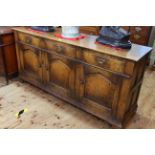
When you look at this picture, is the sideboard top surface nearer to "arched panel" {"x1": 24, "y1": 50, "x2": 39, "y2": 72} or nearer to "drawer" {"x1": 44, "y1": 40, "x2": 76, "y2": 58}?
"drawer" {"x1": 44, "y1": 40, "x2": 76, "y2": 58}

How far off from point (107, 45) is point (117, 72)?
298 millimetres

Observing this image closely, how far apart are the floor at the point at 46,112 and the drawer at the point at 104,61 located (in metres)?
0.67

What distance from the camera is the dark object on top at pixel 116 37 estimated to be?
5.29ft

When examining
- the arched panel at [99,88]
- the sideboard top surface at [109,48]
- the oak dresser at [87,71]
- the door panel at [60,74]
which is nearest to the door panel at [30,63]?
the oak dresser at [87,71]

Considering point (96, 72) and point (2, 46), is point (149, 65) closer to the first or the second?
point (96, 72)

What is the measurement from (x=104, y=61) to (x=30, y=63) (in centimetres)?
113

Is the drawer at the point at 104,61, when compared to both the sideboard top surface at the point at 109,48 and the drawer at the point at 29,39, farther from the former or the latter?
the drawer at the point at 29,39

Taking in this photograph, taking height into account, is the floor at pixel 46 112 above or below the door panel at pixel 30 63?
below

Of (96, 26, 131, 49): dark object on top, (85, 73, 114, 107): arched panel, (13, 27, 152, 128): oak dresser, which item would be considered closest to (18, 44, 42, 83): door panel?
(13, 27, 152, 128): oak dresser

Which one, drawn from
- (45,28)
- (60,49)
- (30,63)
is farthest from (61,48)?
(30,63)

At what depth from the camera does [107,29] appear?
1.70 m

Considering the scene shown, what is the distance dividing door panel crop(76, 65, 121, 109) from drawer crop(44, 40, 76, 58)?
0.17 metres

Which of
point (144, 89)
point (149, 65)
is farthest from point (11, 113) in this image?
point (149, 65)

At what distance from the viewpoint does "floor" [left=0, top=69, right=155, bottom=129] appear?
6.18 ft
